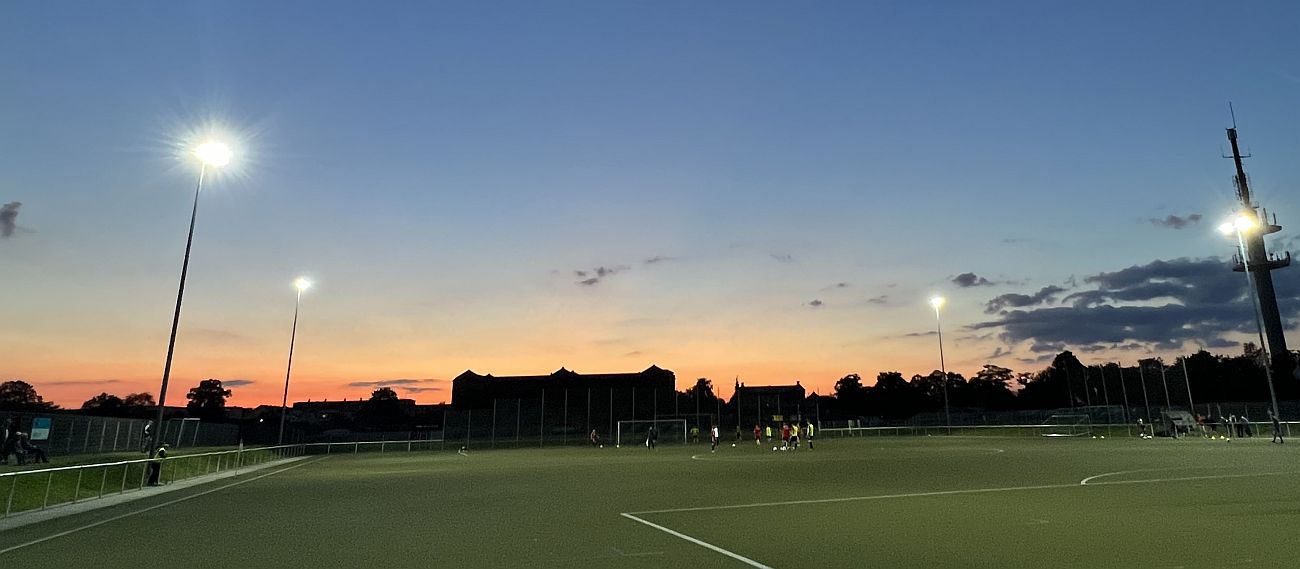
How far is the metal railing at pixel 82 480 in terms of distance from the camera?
1591 cm

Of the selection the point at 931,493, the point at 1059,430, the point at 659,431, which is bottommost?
the point at 931,493

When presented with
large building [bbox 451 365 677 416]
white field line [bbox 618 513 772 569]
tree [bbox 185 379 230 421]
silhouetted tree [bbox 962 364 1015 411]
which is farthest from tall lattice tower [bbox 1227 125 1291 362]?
tree [bbox 185 379 230 421]

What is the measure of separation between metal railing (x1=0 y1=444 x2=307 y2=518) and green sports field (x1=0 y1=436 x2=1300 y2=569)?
1438mm

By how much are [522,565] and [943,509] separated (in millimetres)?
8431

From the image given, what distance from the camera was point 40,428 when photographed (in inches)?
1210

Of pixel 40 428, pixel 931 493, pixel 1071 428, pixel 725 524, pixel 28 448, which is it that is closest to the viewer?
pixel 725 524

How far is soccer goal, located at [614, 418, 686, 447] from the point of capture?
6738 cm

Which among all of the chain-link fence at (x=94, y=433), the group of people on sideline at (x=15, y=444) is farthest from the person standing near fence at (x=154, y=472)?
the chain-link fence at (x=94, y=433)

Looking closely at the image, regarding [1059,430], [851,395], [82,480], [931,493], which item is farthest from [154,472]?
[851,395]

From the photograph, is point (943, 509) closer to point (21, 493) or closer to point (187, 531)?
point (187, 531)

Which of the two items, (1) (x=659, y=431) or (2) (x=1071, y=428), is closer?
(2) (x=1071, y=428)

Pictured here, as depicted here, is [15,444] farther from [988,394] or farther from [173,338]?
[988,394]

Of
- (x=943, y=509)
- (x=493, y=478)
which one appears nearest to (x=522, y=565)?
(x=943, y=509)

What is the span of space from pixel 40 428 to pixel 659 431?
171 ft
